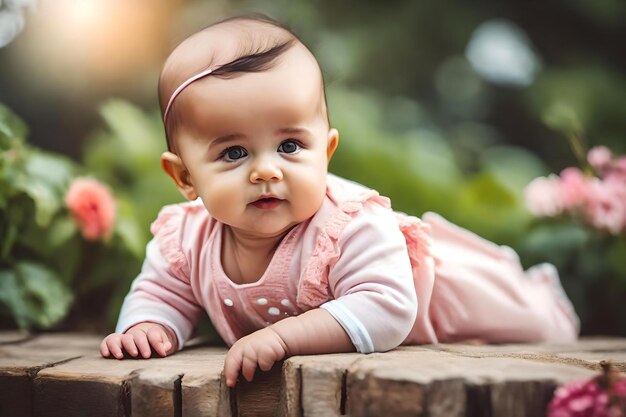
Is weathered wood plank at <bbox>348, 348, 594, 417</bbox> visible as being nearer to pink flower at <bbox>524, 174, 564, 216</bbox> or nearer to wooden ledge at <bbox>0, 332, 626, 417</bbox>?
wooden ledge at <bbox>0, 332, 626, 417</bbox>

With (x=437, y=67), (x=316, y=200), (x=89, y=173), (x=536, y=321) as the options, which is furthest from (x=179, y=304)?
(x=437, y=67)

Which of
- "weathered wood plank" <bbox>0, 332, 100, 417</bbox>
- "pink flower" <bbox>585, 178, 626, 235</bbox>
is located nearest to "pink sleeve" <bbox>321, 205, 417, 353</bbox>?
"weathered wood plank" <bbox>0, 332, 100, 417</bbox>

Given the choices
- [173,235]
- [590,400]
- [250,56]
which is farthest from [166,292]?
[590,400]

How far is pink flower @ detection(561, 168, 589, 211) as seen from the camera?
2.75m

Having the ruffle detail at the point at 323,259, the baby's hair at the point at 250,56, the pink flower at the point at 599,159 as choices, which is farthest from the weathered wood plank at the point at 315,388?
the pink flower at the point at 599,159

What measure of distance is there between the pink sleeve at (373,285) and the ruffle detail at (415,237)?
0.30 ft

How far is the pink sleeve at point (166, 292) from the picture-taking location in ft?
5.98

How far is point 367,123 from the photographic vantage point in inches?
137

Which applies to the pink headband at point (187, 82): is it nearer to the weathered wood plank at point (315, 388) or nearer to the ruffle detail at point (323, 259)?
the ruffle detail at point (323, 259)

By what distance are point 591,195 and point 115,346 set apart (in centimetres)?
180

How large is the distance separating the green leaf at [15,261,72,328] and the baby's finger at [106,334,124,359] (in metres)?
0.61

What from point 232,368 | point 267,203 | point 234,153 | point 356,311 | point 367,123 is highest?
point 367,123

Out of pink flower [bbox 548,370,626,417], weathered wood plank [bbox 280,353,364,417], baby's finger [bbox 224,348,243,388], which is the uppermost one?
baby's finger [bbox 224,348,243,388]

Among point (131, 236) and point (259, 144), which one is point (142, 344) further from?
point (131, 236)
